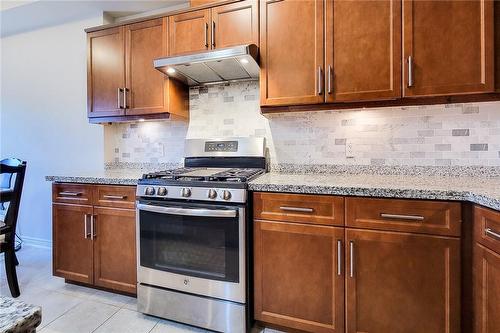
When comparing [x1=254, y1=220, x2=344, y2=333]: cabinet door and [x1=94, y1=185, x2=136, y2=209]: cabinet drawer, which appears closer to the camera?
[x1=254, y1=220, x2=344, y2=333]: cabinet door

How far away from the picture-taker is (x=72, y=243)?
83.8 inches

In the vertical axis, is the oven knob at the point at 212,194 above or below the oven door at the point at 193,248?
above

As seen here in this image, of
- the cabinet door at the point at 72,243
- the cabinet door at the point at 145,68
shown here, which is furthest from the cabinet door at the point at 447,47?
the cabinet door at the point at 72,243

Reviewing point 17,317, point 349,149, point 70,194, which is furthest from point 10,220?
point 349,149

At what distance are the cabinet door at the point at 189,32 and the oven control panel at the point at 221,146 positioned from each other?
74 cm

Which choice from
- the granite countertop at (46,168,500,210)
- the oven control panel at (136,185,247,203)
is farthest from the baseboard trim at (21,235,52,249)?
the oven control panel at (136,185,247,203)

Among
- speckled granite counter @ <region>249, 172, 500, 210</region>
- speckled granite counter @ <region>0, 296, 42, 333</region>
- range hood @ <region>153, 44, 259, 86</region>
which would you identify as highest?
range hood @ <region>153, 44, 259, 86</region>

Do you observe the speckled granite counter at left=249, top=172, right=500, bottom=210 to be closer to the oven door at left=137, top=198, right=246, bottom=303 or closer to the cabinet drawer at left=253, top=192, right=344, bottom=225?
the cabinet drawer at left=253, top=192, right=344, bottom=225

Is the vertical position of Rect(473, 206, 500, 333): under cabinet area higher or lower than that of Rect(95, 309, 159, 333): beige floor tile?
higher

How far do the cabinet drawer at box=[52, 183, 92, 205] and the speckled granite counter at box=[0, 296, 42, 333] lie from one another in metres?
1.86

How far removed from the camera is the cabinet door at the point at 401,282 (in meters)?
1.32

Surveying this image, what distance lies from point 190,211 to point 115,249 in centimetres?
79

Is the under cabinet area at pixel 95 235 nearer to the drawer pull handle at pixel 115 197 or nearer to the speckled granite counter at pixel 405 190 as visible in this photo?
the drawer pull handle at pixel 115 197

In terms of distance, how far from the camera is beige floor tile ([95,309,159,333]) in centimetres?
170
